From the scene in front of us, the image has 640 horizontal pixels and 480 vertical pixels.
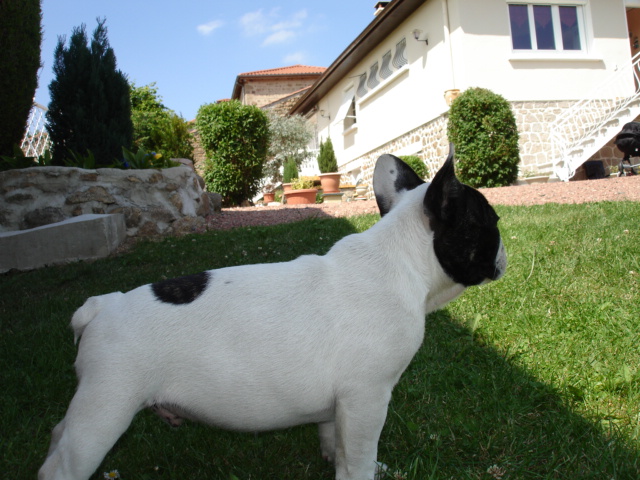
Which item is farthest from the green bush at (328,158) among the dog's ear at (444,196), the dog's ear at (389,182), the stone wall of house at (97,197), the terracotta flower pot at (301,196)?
the dog's ear at (444,196)

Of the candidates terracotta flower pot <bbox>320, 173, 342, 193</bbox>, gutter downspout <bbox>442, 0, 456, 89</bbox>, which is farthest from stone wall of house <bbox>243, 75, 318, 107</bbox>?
gutter downspout <bbox>442, 0, 456, 89</bbox>

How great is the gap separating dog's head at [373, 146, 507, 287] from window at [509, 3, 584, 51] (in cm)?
1466

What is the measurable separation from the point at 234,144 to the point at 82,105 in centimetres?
660

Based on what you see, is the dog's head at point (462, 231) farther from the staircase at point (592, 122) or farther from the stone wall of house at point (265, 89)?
the stone wall of house at point (265, 89)

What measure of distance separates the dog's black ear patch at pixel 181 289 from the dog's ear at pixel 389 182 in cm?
85

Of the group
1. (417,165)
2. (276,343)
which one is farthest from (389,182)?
(417,165)

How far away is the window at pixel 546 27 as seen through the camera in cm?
1488

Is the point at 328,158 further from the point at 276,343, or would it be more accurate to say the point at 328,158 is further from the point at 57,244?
the point at 276,343

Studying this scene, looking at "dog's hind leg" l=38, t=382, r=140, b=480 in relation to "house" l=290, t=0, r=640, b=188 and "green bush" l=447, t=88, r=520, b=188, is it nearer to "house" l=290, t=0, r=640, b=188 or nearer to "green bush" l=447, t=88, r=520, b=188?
"green bush" l=447, t=88, r=520, b=188

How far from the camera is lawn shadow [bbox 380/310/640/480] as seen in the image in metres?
2.23

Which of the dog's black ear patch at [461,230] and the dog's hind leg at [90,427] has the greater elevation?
the dog's black ear patch at [461,230]

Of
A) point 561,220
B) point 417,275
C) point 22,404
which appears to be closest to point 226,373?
point 417,275

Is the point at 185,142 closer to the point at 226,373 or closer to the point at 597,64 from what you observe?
the point at 597,64

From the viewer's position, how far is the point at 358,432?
1843 millimetres
